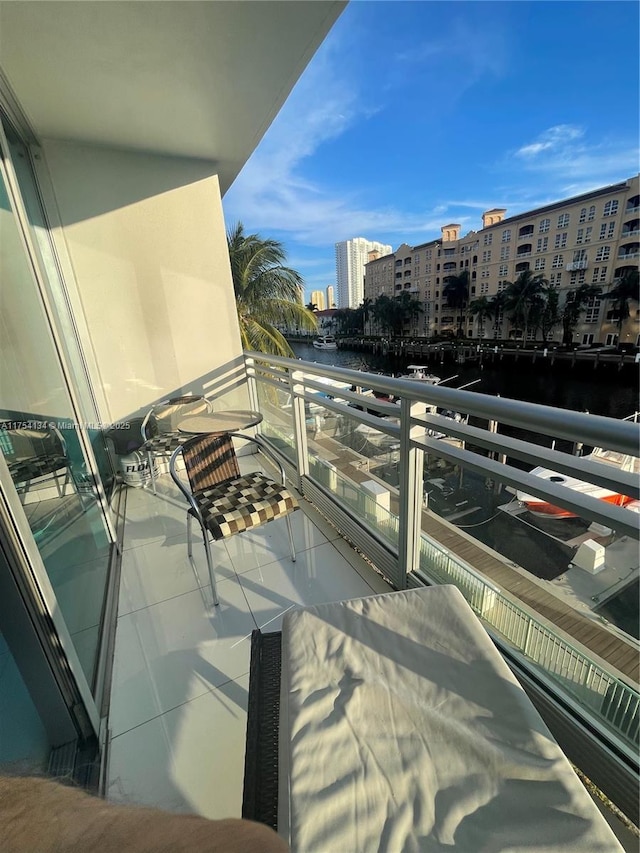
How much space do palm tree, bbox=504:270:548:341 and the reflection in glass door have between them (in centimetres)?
3777

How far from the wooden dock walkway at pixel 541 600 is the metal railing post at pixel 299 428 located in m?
1.20

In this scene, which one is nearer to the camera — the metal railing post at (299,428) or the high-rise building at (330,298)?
the metal railing post at (299,428)

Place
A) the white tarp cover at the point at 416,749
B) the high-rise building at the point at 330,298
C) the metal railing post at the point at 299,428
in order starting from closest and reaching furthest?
the white tarp cover at the point at 416,749 < the metal railing post at the point at 299,428 < the high-rise building at the point at 330,298

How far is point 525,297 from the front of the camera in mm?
31562

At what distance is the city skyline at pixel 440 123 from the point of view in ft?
8.43

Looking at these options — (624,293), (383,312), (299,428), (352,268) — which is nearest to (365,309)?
(383,312)

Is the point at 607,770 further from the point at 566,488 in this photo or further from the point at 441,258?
the point at 441,258

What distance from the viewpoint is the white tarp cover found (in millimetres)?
640

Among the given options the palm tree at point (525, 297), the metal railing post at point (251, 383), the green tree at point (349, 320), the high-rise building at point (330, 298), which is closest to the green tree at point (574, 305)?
the palm tree at point (525, 297)

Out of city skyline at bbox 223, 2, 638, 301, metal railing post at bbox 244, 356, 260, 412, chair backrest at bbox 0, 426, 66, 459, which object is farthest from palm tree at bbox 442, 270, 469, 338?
chair backrest at bbox 0, 426, 66, 459

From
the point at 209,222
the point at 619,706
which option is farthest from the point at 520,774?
the point at 209,222

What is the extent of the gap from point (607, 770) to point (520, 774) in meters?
0.61

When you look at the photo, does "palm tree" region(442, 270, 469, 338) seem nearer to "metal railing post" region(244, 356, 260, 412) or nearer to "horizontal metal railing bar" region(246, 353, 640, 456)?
"metal railing post" region(244, 356, 260, 412)

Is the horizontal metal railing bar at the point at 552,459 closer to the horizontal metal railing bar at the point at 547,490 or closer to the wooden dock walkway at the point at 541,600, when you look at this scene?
the horizontal metal railing bar at the point at 547,490
